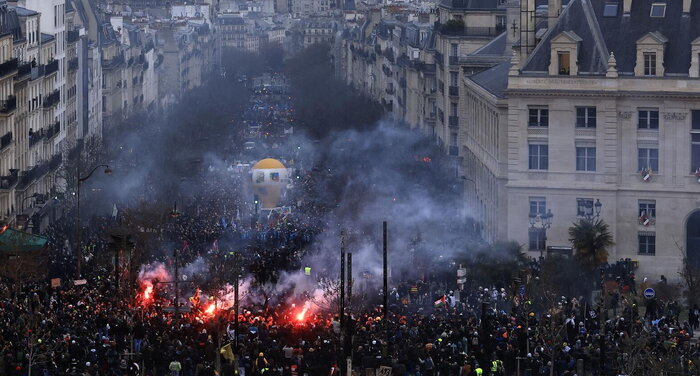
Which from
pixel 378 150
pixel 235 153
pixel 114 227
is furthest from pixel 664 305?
pixel 235 153

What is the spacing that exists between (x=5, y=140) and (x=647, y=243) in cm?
2729

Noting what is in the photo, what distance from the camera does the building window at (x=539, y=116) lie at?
88.7 meters

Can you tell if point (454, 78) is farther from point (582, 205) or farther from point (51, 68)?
point (582, 205)

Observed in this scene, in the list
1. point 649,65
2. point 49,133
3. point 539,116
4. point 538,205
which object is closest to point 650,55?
point 649,65

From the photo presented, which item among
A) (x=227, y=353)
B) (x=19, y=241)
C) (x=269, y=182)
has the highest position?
(x=227, y=353)

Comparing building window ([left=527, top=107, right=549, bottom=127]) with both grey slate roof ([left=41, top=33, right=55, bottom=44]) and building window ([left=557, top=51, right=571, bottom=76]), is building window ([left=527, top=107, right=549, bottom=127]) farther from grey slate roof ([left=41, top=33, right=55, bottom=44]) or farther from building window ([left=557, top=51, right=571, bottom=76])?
grey slate roof ([left=41, top=33, right=55, bottom=44])

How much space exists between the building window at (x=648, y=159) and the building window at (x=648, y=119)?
34.2 inches

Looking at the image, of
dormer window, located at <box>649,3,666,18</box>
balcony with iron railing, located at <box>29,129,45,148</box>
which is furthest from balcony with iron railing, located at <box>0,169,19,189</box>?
dormer window, located at <box>649,3,666,18</box>

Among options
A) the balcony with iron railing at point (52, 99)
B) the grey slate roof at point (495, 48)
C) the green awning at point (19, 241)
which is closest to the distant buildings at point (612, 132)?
the green awning at point (19, 241)

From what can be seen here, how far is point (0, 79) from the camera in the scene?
95625 mm

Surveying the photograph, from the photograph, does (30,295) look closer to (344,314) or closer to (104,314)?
(104,314)

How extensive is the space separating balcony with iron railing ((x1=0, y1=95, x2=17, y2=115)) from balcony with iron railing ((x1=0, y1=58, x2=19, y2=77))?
1.11 m

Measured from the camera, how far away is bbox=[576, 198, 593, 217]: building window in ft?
289

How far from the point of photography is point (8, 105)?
97250 millimetres
